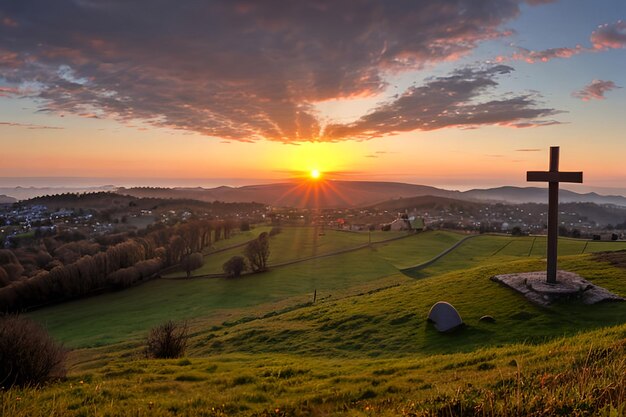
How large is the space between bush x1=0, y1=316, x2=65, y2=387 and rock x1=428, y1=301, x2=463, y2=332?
Answer: 57.0 ft

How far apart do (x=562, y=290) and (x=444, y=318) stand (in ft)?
20.8

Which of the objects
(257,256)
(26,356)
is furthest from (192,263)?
(26,356)

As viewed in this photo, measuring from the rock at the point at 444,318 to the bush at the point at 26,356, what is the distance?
17364 mm

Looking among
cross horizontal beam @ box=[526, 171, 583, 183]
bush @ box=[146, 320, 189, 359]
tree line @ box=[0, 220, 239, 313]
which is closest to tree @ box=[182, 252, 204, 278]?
tree line @ box=[0, 220, 239, 313]

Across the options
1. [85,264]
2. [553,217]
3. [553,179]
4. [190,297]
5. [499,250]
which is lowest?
[190,297]

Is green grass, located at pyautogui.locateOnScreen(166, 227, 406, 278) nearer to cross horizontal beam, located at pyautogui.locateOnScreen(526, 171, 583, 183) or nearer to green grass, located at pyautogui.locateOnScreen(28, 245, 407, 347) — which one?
green grass, located at pyautogui.locateOnScreen(28, 245, 407, 347)

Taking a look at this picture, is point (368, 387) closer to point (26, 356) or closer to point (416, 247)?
point (26, 356)

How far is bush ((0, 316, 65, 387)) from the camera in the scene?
1461 cm

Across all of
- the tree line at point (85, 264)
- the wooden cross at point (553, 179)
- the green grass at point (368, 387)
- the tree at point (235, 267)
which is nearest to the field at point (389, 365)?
the green grass at point (368, 387)

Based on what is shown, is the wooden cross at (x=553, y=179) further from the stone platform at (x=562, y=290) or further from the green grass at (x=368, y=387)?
the green grass at (x=368, y=387)

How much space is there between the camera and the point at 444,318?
68.1 feet

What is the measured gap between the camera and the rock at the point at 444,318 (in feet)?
66.7

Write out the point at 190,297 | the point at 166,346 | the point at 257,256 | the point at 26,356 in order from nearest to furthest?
the point at 26,356 → the point at 166,346 → the point at 190,297 → the point at 257,256

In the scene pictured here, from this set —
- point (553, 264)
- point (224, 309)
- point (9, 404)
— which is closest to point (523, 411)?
point (9, 404)
